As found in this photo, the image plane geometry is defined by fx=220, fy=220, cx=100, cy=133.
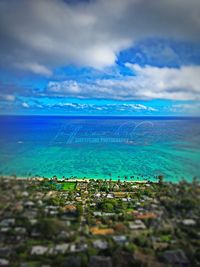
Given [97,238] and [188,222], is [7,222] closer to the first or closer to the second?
[97,238]

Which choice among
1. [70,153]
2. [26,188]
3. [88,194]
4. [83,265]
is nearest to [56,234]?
[83,265]

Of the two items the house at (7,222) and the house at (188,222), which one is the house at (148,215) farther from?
the house at (7,222)

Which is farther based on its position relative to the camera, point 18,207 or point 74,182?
point 74,182

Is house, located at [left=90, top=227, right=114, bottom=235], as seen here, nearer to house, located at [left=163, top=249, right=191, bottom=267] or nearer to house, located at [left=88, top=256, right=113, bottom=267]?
house, located at [left=88, top=256, right=113, bottom=267]


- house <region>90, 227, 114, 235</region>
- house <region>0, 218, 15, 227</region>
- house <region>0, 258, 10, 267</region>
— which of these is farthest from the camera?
house <region>90, 227, 114, 235</region>

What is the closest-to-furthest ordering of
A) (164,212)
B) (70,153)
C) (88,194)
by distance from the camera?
(164,212) < (88,194) < (70,153)

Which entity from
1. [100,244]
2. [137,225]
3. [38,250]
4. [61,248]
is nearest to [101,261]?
[100,244]

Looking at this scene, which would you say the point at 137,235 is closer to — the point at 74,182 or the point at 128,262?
the point at 128,262

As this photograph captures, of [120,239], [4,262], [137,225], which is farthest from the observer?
[137,225]

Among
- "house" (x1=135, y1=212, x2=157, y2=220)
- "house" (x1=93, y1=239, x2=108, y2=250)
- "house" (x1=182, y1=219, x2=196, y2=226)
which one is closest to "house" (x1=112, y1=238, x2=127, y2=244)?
"house" (x1=93, y1=239, x2=108, y2=250)
